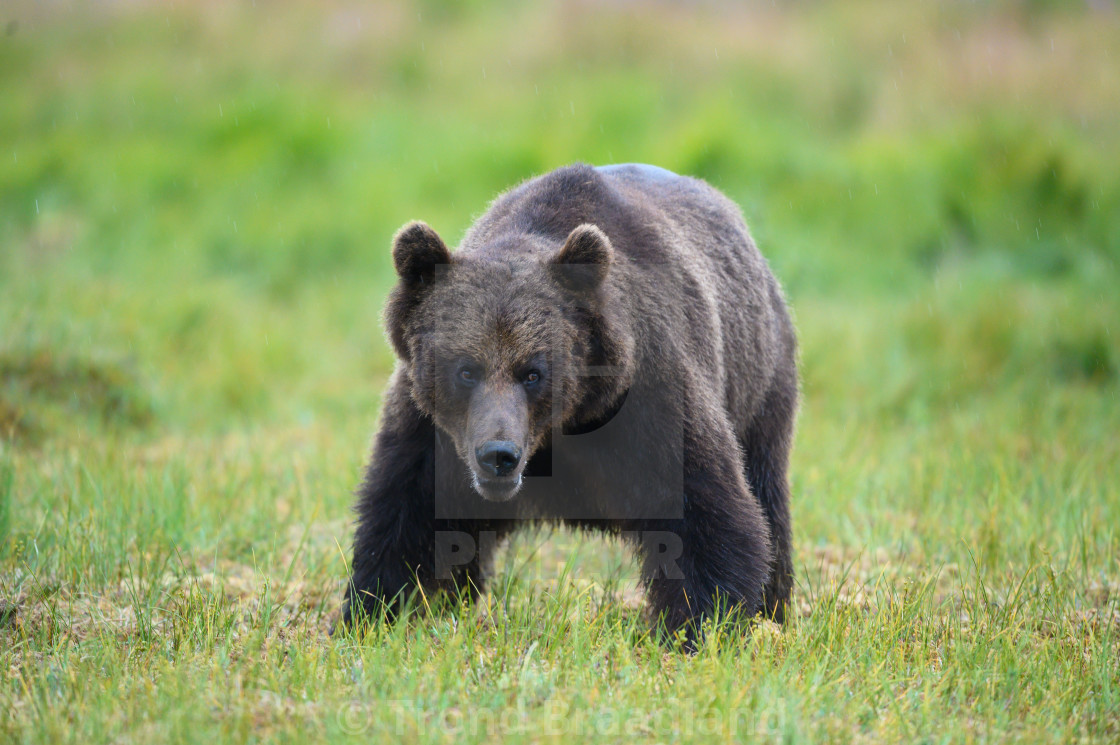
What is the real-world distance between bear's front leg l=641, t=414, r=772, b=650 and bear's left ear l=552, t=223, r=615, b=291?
727mm

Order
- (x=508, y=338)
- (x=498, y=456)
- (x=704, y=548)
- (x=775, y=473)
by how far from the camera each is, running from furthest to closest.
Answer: (x=775, y=473), (x=704, y=548), (x=508, y=338), (x=498, y=456)

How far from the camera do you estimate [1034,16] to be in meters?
17.7

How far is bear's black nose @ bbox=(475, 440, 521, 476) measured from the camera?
4039 millimetres

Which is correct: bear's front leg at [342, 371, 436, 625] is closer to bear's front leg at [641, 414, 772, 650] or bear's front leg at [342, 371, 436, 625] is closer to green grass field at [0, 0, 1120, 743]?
green grass field at [0, 0, 1120, 743]

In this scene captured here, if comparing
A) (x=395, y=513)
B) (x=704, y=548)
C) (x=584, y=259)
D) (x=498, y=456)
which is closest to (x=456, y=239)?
(x=395, y=513)

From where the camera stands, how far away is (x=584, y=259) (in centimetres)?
431

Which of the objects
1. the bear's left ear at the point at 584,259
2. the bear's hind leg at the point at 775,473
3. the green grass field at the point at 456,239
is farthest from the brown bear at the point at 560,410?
the bear's hind leg at the point at 775,473

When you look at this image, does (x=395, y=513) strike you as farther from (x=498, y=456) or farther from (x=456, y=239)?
(x=456, y=239)

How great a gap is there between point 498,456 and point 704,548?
102 cm

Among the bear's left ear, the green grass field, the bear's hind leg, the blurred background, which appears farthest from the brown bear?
the blurred background

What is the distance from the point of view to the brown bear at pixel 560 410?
4.28m

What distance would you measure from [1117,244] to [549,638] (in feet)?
38.6

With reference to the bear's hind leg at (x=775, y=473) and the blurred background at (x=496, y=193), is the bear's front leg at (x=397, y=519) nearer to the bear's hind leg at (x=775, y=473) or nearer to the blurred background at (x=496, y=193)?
the blurred background at (x=496, y=193)

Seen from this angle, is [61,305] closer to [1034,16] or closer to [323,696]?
[323,696]
